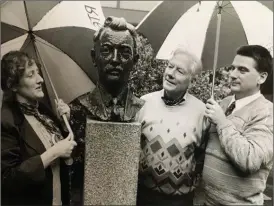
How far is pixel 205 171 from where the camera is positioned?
146 inches

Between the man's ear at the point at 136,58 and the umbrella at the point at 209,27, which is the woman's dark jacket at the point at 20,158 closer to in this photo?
the man's ear at the point at 136,58

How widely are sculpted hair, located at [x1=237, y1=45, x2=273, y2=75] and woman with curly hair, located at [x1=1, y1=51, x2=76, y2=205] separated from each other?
60.9 inches

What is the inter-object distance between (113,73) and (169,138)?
29.7 inches

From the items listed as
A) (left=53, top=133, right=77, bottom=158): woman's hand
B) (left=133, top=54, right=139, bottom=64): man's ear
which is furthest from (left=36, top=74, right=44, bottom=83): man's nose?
(left=133, top=54, right=139, bottom=64): man's ear

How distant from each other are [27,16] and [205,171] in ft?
6.37

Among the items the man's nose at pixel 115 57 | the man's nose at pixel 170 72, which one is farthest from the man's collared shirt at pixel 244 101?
the man's nose at pixel 115 57

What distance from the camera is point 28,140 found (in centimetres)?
358

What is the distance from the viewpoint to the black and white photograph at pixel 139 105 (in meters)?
3.56

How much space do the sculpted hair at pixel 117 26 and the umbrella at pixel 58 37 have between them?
0.66 ft

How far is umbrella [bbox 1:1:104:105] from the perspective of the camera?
141 inches

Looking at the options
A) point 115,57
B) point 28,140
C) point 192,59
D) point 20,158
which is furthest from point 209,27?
point 20,158

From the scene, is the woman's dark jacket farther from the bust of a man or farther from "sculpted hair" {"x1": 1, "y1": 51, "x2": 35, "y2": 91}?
the bust of a man

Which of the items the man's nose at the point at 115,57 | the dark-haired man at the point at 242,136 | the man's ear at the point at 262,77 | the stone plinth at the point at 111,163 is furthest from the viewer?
the man's ear at the point at 262,77

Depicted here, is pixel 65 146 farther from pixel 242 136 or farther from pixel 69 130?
pixel 242 136
